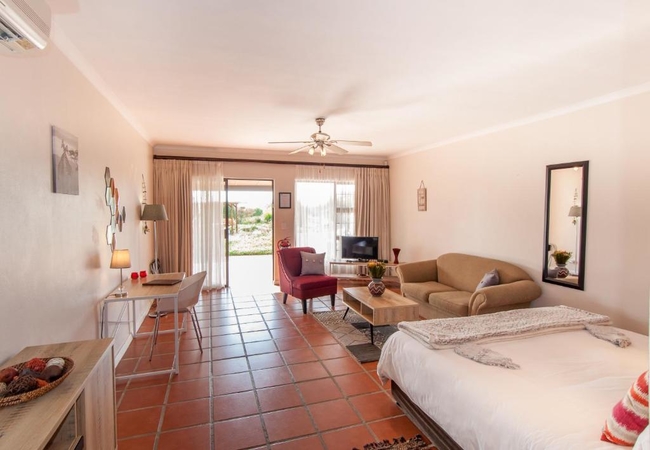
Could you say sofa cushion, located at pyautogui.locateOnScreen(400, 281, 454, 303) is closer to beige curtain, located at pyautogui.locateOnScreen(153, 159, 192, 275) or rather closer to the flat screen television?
the flat screen television

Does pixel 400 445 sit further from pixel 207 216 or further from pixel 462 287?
pixel 207 216

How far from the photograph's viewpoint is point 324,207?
22.7ft

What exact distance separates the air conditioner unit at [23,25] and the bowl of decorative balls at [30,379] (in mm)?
1311

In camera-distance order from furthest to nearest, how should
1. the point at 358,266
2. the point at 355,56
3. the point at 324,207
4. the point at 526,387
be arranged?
1. the point at 324,207
2. the point at 358,266
3. the point at 355,56
4. the point at 526,387

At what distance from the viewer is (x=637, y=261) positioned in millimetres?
3035

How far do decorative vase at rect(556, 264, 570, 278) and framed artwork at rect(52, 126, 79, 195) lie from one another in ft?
15.0

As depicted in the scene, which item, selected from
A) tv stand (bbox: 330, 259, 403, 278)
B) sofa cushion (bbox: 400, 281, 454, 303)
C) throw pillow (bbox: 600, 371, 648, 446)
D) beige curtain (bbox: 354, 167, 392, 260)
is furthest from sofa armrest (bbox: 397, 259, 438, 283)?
throw pillow (bbox: 600, 371, 648, 446)

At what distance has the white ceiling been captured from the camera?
193 centimetres

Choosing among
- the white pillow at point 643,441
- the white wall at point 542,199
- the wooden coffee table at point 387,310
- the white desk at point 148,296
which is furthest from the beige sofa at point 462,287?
the white desk at point 148,296

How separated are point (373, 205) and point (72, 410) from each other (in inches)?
244

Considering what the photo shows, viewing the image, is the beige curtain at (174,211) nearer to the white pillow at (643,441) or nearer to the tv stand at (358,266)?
the tv stand at (358,266)

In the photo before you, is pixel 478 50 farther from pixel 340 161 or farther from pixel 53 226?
pixel 340 161

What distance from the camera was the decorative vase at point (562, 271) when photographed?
3.68 meters

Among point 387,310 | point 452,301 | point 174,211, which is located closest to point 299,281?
point 387,310
